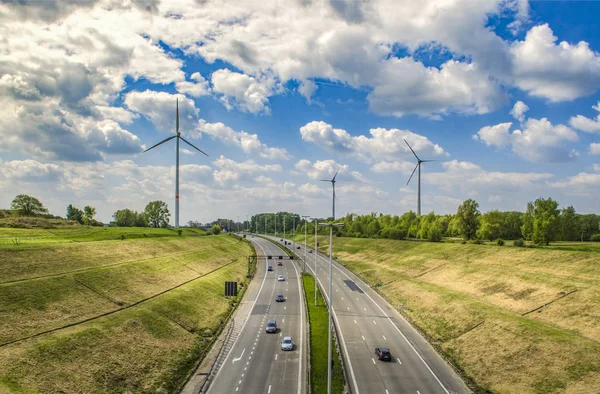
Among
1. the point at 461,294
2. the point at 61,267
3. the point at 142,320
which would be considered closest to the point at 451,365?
the point at 461,294

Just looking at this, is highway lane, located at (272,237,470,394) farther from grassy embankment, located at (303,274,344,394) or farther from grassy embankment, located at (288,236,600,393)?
grassy embankment, located at (288,236,600,393)

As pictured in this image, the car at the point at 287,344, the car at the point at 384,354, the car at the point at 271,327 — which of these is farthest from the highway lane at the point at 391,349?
the car at the point at 271,327

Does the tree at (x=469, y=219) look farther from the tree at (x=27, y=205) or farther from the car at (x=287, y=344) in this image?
the tree at (x=27, y=205)

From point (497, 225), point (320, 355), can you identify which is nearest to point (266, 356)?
point (320, 355)

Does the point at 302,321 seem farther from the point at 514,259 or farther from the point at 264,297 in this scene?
the point at 514,259

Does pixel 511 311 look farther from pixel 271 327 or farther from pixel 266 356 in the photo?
pixel 266 356

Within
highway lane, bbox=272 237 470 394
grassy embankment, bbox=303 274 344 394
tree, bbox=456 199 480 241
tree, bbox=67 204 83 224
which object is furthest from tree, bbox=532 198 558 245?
tree, bbox=67 204 83 224
